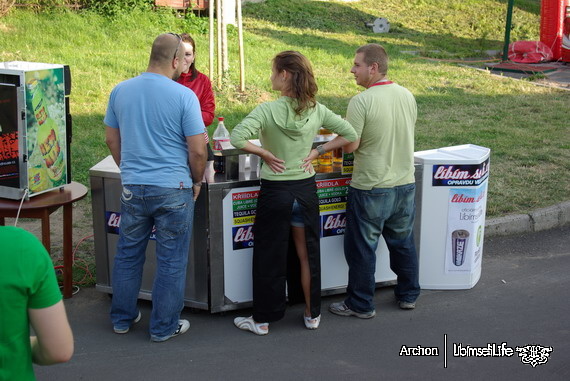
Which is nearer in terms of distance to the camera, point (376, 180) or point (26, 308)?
point (26, 308)

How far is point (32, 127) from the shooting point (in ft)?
15.6

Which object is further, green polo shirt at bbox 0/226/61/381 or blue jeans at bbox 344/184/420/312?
blue jeans at bbox 344/184/420/312

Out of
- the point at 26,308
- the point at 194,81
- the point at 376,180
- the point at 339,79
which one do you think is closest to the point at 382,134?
the point at 376,180

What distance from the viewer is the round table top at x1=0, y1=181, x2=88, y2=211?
15.7ft

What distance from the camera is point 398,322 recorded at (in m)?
4.98

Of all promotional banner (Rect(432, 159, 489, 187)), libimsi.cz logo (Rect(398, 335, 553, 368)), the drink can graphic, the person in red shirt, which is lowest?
libimsi.cz logo (Rect(398, 335, 553, 368))

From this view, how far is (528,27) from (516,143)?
1694cm

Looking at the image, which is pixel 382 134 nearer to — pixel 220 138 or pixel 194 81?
pixel 220 138

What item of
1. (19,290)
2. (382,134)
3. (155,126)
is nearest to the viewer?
(19,290)

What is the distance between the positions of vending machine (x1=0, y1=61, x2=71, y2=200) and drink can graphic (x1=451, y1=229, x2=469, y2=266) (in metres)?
2.94

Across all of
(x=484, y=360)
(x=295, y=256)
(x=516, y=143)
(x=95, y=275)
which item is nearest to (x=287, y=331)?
(x=295, y=256)

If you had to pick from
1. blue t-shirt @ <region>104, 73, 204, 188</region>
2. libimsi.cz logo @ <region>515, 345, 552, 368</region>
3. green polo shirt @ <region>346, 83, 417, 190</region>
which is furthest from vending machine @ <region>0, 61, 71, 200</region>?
libimsi.cz logo @ <region>515, 345, 552, 368</region>

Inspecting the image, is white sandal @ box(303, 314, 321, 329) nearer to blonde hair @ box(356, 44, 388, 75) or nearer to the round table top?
blonde hair @ box(356, 44, 388, 75)

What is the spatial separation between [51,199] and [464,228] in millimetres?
3011
